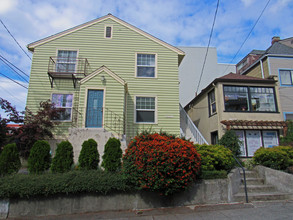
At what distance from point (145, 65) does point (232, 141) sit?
6376 millimetres

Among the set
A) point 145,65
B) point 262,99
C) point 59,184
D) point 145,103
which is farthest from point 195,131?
point 59,184

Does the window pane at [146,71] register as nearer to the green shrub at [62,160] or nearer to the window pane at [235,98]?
the window pane at [235,98]

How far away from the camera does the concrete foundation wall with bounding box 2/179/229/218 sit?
481cm

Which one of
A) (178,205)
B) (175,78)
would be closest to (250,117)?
(175,78)

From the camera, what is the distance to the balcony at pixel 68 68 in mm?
10420

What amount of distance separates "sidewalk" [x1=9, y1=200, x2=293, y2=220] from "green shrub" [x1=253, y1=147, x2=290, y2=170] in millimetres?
2215

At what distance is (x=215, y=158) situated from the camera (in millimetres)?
6414

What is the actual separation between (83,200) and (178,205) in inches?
103

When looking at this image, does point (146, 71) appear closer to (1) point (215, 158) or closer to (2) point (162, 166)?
(1) point (215, 158)

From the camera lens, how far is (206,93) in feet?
42.0

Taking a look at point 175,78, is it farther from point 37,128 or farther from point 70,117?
point 37,128

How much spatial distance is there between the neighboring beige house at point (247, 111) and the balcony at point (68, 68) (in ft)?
25.5

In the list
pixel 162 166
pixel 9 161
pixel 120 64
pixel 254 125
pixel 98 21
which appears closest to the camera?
pixel 162 166

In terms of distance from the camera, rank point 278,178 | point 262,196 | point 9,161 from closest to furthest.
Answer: point 9,161, point 262,196, point 278,178
